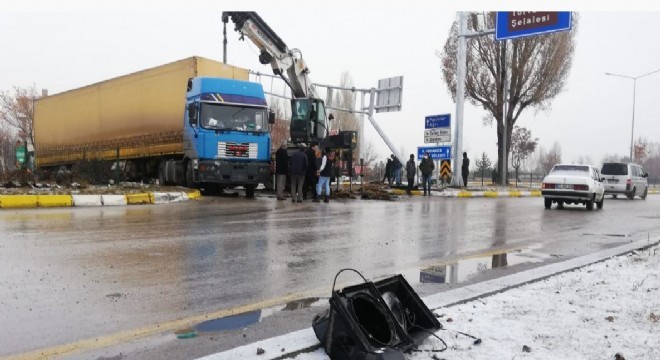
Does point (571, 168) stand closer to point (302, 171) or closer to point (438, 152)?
point (438, 152)

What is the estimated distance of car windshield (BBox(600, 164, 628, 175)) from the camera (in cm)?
2592

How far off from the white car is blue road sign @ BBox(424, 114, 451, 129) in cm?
672

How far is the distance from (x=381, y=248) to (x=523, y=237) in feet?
Result: 11.3

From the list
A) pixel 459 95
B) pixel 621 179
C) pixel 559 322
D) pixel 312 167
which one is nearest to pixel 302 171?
pixel 312 167

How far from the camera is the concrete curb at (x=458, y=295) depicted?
3338 mm

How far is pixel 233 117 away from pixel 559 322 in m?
13.6

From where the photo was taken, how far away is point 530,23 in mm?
20797

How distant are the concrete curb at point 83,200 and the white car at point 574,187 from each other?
11.8 m

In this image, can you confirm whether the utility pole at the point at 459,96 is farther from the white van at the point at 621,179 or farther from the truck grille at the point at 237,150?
the truck grille at the point at 237,150

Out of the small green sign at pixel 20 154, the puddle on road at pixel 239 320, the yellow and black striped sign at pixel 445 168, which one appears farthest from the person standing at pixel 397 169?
the puddle on road at pixel 239 320

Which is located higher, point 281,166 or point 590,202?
point 281,166

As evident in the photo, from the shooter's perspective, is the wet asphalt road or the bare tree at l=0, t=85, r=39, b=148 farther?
the bare tree at l=0, t=85, r=39, b=148

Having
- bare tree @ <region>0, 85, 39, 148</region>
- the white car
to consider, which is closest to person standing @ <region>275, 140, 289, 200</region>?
the white car

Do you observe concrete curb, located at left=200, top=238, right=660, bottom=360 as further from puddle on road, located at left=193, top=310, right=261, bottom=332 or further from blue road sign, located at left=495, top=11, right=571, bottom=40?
blue road sign, located at left=495, top=11, right=571, bottom=40
